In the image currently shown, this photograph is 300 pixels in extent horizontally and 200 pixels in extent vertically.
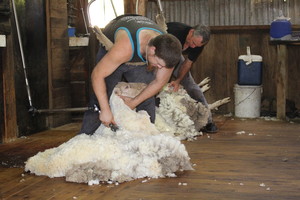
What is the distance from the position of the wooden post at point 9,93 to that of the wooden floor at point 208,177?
0.51 feet

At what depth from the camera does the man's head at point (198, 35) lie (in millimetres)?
5645

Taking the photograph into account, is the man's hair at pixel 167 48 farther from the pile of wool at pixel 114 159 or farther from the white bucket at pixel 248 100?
the white bucket at pixel 248 100

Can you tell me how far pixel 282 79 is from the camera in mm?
6996

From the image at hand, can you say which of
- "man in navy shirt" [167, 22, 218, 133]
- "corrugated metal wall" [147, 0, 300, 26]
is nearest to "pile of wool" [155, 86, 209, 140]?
"man in navy shirt" [167, 22, 218, 133]

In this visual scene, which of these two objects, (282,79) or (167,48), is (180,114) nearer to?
(282,79)

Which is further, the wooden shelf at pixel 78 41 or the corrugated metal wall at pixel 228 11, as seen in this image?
the corrugated metal wall at pixel 228 11

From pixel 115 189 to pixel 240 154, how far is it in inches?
61.5

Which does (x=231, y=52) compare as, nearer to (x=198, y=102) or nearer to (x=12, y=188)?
(x=198, y=102)

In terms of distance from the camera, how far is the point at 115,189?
3693mm

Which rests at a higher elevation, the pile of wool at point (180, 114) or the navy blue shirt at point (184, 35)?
the navy blue shirt at point (184, 35)

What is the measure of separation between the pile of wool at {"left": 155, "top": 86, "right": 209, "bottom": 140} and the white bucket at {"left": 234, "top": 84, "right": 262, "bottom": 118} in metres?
1.37

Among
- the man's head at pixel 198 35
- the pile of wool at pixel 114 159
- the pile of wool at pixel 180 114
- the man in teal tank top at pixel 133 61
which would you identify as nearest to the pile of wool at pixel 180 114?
the pile of wool at pixel 180 114

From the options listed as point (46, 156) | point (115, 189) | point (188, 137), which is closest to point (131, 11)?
point (188, 137)

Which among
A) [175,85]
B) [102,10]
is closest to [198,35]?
[175,85]
